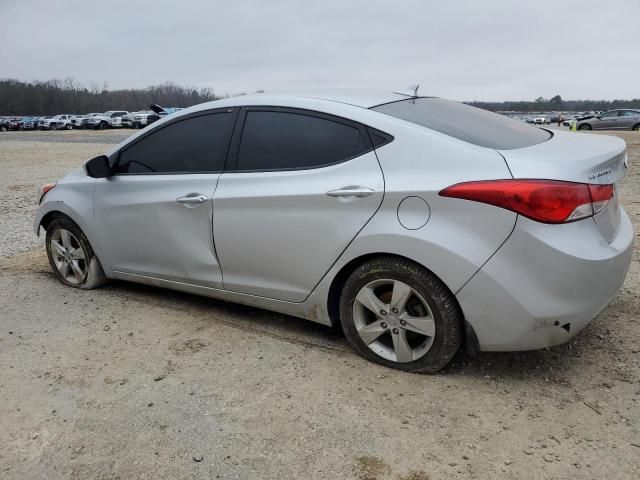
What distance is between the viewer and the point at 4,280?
5121mm

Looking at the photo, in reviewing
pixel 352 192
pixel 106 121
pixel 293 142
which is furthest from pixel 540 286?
pixel 106 121

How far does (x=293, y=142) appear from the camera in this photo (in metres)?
3.39

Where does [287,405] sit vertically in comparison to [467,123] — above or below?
below

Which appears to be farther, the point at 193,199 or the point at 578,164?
the point at 193,199

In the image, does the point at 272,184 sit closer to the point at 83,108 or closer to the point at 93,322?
the point at 93,322

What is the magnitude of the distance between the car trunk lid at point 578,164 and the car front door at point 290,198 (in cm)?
72

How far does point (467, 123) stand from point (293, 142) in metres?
1.03

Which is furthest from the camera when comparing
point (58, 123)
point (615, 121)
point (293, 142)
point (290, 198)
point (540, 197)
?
point (58, 123)

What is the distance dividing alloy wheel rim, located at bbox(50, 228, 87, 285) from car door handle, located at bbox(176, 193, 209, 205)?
1365mm

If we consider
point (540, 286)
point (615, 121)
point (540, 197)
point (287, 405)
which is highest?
point (615, 121)

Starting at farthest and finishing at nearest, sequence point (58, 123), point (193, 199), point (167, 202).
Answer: point (58, 123)
point (167, 202)
point (193, 199)

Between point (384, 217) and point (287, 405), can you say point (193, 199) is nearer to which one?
point (384, 217)

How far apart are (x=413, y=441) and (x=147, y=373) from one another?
159 cm

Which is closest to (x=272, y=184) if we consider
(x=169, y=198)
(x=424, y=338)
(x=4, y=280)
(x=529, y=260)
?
(x=169, y=198)
